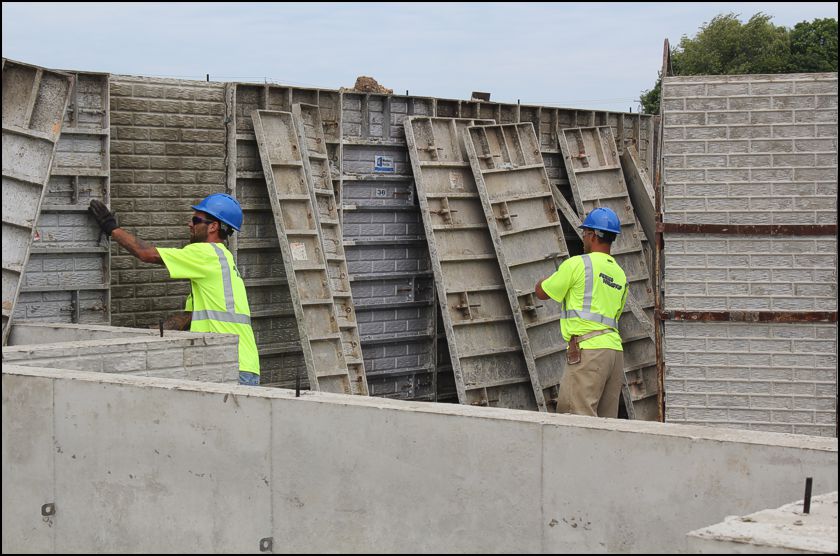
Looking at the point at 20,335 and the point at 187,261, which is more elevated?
the point at 187,261

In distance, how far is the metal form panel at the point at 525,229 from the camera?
14.1 meters

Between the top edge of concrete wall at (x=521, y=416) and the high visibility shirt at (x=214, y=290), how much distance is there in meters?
1.87

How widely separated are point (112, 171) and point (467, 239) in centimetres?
449

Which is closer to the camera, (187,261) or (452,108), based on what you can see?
(187,261)

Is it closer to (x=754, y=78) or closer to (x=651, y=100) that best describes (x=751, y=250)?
(x=754, y=78)

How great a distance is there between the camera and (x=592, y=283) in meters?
10.6

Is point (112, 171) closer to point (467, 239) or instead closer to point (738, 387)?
point (467, 239)

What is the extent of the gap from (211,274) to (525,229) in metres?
5.94

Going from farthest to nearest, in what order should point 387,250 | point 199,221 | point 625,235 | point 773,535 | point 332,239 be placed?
point 625,235, point 387,250, point 332,239, point 199,221, point 773,535

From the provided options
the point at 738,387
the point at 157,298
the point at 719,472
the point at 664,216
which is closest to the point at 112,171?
the point at 157,298

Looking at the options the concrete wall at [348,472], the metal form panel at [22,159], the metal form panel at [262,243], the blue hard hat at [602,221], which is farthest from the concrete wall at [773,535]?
the metal form panel at [262,243]

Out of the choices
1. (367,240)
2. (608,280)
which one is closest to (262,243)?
(367,240)

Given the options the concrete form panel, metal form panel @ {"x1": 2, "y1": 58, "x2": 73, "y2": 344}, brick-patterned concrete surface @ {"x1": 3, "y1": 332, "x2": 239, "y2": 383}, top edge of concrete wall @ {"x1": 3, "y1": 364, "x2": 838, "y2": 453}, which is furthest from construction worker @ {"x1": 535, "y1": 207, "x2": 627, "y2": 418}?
the concrete form panel

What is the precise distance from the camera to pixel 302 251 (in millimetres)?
12219
